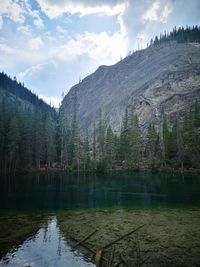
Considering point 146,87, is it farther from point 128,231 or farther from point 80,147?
point 128,231

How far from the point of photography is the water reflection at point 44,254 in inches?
447

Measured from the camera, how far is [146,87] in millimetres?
131000

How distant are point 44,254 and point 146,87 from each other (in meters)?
125

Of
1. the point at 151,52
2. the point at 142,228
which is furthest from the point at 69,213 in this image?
the point at 151,52

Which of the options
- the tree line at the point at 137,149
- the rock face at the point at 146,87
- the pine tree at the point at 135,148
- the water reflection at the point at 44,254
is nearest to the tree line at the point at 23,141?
the tree line at the point at 137,149

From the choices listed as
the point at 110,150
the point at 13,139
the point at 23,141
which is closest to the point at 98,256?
the point at 13,139

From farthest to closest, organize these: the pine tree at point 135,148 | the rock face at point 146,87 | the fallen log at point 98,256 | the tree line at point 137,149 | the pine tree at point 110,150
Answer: the rock face at point 146,87 → the pine tree at point 135,148 → the pine tree at point 110,150 → the tree line at point 137,149 → the fallen log at point 98,256

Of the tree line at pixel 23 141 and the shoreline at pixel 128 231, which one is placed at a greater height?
the tree line at pixel 23 141

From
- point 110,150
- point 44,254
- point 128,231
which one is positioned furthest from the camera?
point 110,150

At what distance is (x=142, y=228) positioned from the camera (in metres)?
17.3

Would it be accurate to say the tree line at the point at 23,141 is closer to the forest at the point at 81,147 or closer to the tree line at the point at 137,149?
the forest at the point at 81,147

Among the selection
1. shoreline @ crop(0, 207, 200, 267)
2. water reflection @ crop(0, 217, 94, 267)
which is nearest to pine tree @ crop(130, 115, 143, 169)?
shoreline @ crop(0, 207, 200, 267)

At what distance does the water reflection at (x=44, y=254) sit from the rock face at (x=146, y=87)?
101551 millimetres

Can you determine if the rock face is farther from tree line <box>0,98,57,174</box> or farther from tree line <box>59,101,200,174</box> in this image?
tree line <box>0,98,57,174</box>
